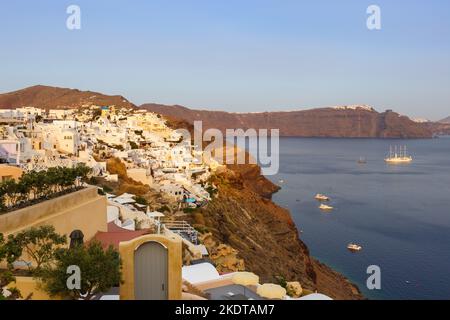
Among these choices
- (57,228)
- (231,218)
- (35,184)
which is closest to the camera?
(57,228)

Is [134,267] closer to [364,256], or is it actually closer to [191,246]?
[191,246]

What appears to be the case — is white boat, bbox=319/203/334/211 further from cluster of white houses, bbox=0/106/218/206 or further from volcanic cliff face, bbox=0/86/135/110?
volcanic cliff face, bbox=0/86/135/110

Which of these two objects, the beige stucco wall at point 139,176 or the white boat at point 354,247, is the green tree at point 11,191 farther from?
the white boat at point 354,247

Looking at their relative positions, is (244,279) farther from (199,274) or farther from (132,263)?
(132,263)

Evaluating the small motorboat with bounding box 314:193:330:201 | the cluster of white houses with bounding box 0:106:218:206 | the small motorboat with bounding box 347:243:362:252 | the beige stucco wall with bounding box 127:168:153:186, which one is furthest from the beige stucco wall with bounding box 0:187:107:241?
the small motorboat with bounding box 314:193:330:201

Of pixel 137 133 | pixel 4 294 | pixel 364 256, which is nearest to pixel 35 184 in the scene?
pixel 4 294

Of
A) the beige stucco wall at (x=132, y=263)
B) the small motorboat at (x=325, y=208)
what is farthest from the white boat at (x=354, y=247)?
the beige stucco wall at (x=132, y=263)
